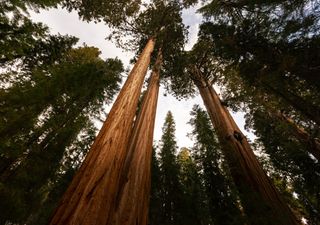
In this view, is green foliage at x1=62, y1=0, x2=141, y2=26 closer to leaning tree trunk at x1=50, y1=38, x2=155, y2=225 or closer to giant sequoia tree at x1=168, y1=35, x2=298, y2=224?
giant sequoia tree at x1=168, y1=35, x2=298, y2=224

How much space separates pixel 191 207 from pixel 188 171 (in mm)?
3125

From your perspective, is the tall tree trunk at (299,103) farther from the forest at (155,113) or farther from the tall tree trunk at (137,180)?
the tall tree trunk at (137,180)

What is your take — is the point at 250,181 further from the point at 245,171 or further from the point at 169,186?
the point at 169,186

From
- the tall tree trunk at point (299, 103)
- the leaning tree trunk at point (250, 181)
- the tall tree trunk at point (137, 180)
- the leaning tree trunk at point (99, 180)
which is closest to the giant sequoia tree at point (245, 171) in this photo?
the leaning tree trunk at point (250, 181)

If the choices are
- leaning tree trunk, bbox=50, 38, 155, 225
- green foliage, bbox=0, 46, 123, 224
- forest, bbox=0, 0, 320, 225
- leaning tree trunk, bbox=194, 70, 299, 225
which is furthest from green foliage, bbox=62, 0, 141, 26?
leaning tree trunk, bbox=50, 38, 155, 225

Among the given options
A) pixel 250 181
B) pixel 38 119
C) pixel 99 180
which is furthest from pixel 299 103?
pixel 38 119

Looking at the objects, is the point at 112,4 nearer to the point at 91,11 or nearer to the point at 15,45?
the point at 91,11

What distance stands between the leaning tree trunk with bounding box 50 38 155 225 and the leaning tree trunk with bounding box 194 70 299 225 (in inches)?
111

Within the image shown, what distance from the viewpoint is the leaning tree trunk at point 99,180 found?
4.48ft

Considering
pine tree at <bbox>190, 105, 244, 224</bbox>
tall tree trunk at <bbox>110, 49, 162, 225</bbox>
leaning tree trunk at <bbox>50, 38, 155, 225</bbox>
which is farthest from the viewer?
pine tree at <bbox>190, 105, 244, 224</bbox>

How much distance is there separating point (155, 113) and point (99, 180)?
2.76 m

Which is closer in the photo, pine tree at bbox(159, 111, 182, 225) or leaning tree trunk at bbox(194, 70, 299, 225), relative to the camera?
leaning tree trunk at bbox(194, 70, 299, 225)

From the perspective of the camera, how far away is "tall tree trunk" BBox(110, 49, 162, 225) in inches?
75.0

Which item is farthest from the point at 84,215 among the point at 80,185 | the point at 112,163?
the point at 112,163
